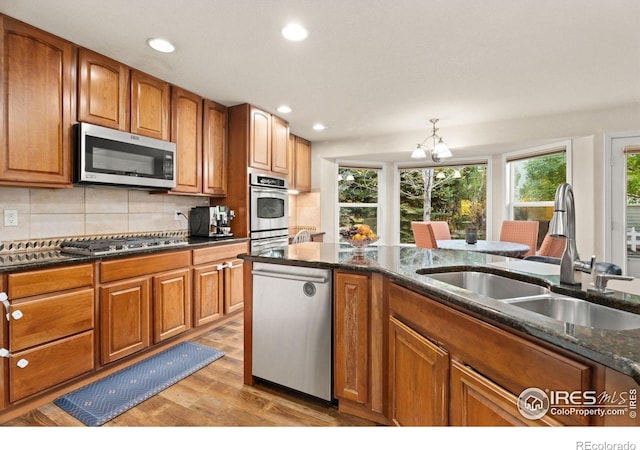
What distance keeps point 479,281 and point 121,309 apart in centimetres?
233

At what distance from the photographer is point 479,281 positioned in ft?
5.61

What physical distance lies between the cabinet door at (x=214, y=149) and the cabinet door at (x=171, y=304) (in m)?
1.04

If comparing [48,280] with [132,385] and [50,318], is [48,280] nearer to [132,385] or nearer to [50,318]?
[50,318]

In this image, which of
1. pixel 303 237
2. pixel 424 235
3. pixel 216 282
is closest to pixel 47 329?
pixel 216 282

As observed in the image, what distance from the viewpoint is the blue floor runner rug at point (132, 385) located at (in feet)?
6.05

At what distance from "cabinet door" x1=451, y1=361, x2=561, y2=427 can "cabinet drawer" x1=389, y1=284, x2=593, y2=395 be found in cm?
3

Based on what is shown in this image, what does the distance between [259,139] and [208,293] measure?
177cm

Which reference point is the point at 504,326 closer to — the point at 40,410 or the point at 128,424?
the point at 128,424

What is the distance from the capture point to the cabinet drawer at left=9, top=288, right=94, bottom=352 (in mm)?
1784

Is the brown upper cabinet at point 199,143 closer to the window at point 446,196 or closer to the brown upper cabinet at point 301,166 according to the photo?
the brown upper cabinet at point 301,166

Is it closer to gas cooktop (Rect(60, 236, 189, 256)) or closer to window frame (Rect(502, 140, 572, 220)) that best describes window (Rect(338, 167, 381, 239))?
window frame (Rect(502, 140, 572, 220))

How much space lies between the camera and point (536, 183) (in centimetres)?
447

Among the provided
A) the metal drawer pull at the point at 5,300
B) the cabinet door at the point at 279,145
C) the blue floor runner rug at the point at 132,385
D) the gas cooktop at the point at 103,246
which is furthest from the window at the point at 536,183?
the metal drawer pull at the point at 5,300
